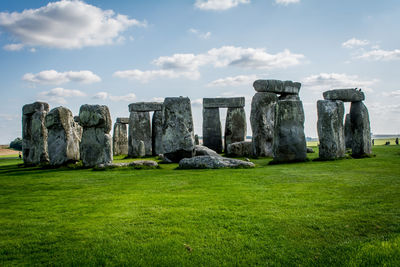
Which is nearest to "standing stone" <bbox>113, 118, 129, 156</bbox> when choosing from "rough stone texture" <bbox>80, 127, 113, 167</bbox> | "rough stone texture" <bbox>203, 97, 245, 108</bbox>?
"rough stone texture" <bbox>203, 97, 245, 108</bbox>

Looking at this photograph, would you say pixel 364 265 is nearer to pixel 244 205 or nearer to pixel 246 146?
pixel 244 205

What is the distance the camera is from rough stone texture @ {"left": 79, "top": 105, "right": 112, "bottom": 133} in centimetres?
1172

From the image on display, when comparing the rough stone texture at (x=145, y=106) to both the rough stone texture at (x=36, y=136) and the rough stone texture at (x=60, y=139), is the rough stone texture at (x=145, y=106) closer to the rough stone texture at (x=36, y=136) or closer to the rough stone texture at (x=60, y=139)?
the rough stone texture at (x=36, y=136)

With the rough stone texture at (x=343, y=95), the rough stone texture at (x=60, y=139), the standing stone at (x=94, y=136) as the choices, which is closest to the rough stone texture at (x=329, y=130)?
the rough stone texture at (x=343, y=95)

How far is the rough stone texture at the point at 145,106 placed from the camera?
70.6 ft

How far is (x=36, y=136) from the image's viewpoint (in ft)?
46.1

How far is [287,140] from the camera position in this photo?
1223cm

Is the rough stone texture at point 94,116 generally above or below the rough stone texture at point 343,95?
below

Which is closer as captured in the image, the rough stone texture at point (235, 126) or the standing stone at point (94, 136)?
the standing stone at point (94, 136)

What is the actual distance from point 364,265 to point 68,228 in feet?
12.1

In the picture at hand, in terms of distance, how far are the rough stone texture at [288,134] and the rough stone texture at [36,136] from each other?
385 inches

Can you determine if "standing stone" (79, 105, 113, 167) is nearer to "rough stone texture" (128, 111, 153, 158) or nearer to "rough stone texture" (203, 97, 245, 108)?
"rough stone texture" (128, 111, 153, 158)

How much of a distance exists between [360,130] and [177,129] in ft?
25.5

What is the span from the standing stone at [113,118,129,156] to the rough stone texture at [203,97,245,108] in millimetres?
7849
